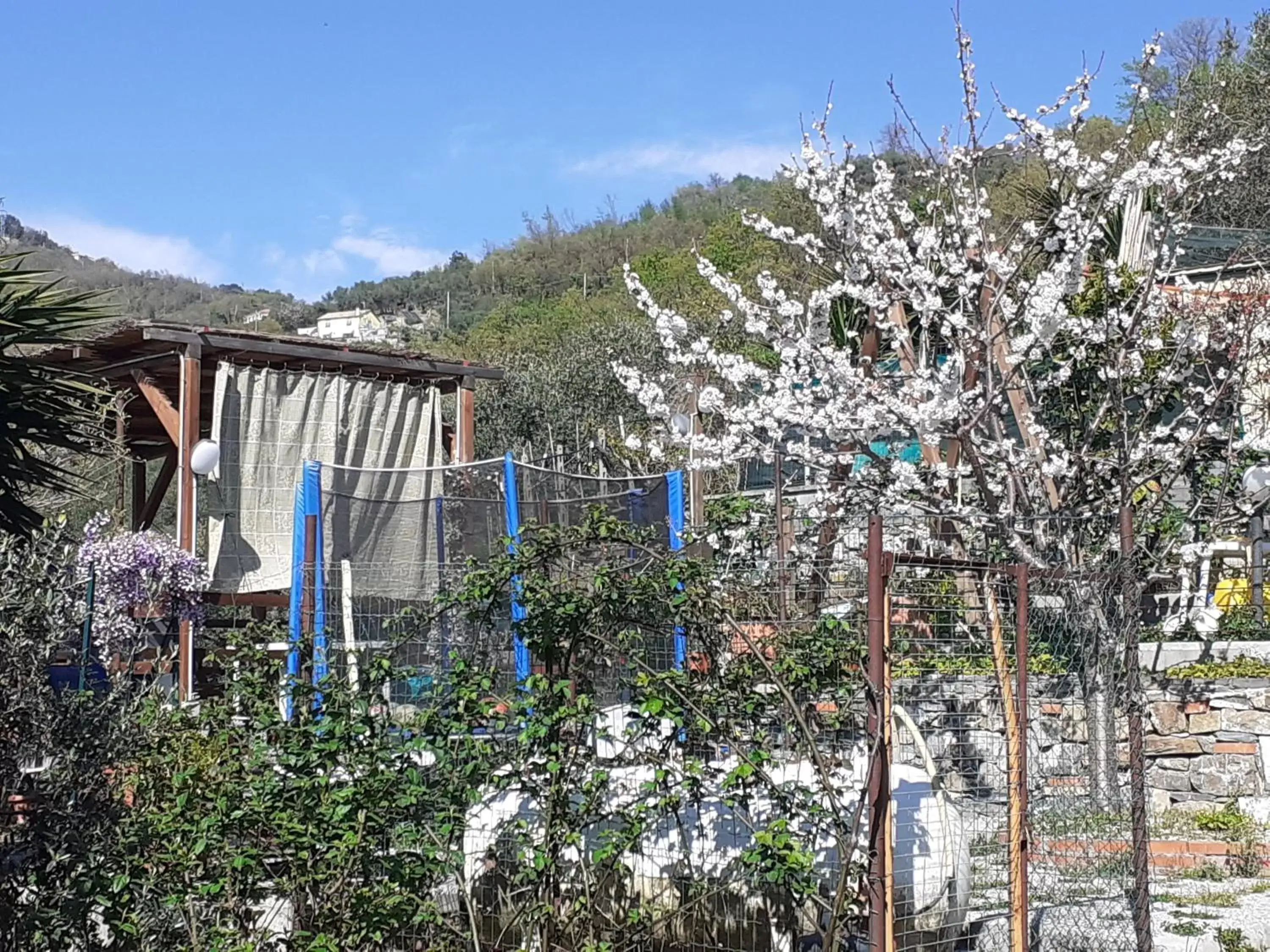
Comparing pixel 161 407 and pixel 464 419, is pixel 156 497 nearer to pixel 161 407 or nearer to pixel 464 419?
pixel 161 407

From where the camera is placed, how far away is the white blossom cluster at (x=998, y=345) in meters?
9.38

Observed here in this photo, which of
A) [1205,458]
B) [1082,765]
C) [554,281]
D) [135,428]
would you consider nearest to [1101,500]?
[1205,458]

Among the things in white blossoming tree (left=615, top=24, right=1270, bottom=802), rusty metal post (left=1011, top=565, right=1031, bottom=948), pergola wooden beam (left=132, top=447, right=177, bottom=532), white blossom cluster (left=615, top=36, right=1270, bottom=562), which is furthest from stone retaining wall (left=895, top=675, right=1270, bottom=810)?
pergola wooden beam (left=132, top=447, right=177, bottom=532)

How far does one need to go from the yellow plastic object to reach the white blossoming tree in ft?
2.07

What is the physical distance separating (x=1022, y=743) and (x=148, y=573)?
22.2 ft

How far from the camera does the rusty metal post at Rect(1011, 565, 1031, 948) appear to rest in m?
4.43

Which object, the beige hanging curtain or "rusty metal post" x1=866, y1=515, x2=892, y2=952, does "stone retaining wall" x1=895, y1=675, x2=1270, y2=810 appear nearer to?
"rusty metal post" x1=866, y1=515, x2=892, y2=952

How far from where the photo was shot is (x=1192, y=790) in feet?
29.5

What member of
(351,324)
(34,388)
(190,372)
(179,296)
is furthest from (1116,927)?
(179,296)

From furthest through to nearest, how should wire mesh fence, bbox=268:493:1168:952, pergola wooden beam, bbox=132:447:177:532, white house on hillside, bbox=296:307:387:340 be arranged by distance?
white house on hillside, bbox=296:307:387:340, pergola wooden beam, bbox=132:447:177:532, wire mesh fence, bbox=268:493:1168:952

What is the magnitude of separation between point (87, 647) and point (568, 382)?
19476mm

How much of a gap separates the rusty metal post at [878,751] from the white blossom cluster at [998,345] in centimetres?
499

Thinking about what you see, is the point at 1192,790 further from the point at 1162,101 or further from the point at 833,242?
the point at 1162,101

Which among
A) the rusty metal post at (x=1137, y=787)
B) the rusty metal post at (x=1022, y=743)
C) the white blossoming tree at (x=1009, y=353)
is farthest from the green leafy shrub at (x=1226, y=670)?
the rusty metal post at (x=1022, y=743)
